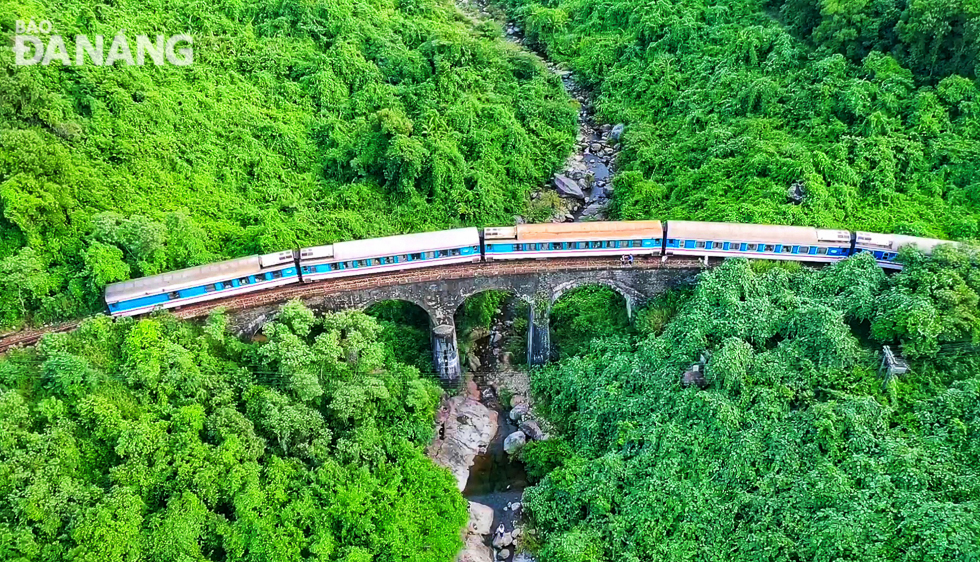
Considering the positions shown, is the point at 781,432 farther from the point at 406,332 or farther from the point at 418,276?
the point at 406,332

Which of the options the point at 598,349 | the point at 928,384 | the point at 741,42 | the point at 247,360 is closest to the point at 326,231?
the point at 247,360

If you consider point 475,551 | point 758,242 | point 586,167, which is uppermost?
point 586,167

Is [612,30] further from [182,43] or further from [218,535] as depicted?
[218,535]

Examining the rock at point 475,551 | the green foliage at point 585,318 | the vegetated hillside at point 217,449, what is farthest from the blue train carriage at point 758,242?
the rock at point 475,551

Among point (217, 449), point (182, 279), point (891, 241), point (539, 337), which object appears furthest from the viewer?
point (539, 337)

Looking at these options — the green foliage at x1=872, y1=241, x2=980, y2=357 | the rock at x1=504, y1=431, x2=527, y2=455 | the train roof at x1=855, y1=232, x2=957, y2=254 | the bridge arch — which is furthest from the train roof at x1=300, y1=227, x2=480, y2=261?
the train roof at x1=855, y1=232, x2=957, y2=254

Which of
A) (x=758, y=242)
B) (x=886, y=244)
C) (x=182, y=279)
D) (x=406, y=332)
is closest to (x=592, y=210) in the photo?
(x=758, y=242)

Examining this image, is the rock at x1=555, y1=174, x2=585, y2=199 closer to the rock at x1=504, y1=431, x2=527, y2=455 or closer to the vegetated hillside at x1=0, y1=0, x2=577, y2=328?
the vegetated hillside at x1=0, y1=0, x2=577, y2=328

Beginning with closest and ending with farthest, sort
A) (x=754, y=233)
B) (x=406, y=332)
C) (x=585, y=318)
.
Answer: (x=754, y=233) < (x=406, y=332) < (x=585, y=318)
